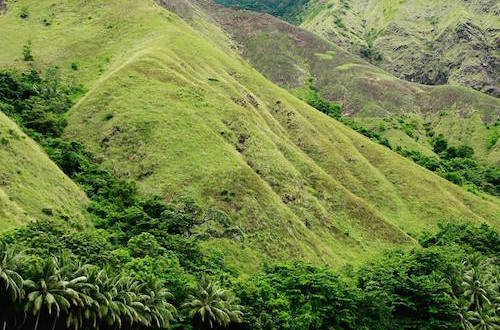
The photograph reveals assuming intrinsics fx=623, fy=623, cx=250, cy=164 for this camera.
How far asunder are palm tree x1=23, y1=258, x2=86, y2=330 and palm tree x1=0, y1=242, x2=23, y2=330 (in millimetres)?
938

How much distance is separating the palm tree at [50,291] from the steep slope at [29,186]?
2439 cm

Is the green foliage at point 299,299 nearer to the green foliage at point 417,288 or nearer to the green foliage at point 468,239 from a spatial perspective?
the green foliage at point 417,288

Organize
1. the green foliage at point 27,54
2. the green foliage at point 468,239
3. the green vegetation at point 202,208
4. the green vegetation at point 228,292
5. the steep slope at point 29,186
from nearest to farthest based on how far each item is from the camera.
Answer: the green vegetation at point 228,292 < the green vegetation at point 202,208 < the steep slope at point 29,186 < the green foliage at point 468,239 < the green foliage at point 27,54

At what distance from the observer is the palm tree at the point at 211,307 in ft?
234

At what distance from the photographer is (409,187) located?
16525 cm

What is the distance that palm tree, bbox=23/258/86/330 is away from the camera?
175 ft

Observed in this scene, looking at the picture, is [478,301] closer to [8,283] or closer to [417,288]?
[417,288]

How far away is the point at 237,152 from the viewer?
132 metres

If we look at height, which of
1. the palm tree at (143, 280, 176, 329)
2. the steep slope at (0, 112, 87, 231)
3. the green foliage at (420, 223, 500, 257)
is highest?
the palm tree at (143, 280, 176, 329)

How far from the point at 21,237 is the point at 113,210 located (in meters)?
35.9

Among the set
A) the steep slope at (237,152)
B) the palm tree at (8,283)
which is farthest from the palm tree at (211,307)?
the steep slope at (237,152)

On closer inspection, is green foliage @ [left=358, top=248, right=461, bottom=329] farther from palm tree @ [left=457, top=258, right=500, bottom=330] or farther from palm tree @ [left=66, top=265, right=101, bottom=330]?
palm tree @ [left=66, top=265, right=101, bottom=330]

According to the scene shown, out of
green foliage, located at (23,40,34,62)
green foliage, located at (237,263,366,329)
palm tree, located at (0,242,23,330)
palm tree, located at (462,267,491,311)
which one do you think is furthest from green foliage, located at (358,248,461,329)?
green foliage, located at (23,40,34,62)

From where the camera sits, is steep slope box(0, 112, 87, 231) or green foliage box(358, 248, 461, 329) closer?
steep slope box(0, 112, 87, 231)
